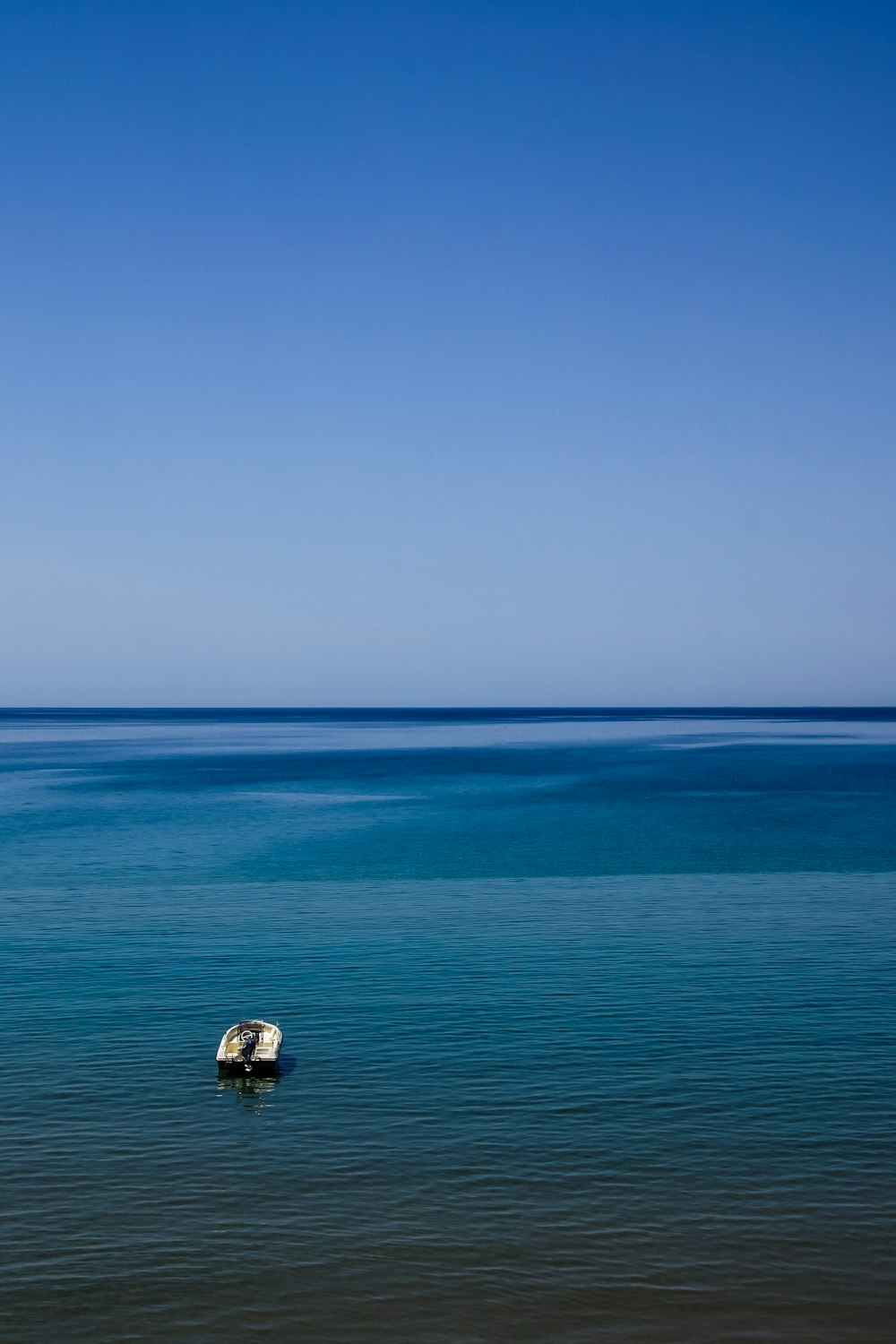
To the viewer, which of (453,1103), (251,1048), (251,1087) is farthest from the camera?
(251,1048)

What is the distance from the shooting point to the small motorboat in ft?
94.1

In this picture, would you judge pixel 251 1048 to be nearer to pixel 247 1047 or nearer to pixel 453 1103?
pixel 247 1047

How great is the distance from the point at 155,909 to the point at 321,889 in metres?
8.54

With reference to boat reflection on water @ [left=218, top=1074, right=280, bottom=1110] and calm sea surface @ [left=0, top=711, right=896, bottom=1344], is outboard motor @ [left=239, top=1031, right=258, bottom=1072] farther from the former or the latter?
calm sea surface @ [left=0, top=711, right=896, bottom=1344]

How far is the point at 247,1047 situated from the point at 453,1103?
567 cm

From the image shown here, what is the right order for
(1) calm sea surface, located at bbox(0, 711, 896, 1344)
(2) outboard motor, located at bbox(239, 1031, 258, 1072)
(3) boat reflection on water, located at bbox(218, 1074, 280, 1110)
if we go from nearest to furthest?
(1) calm sea surface, located at bbox(0, 711, 896, 1344) < (3) boat reflection on water, located at bbox(218, 1074, 280, 1110) < (2) outboard motor, located at bbox(239, 1031, 258, 1072)

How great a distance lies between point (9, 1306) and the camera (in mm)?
18484

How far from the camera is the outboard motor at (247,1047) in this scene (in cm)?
2866

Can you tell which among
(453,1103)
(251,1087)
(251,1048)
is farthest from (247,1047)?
(453,1103)

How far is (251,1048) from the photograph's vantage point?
28.9 m

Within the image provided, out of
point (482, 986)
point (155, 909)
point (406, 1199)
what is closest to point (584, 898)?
point (482, 986)

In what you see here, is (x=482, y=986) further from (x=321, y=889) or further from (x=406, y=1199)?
(x=321, y=889)

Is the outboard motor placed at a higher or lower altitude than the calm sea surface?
higher

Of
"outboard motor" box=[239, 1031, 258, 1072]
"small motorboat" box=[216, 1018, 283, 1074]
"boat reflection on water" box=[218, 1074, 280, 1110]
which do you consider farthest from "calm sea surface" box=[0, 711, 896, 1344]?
"outboard motor" box=[239, 1031, 258, 1072]
